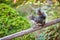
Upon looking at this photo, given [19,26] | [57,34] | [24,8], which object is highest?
[24,8]

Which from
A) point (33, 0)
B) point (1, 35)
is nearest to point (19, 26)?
point (1, 35)

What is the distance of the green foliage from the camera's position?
216 cm

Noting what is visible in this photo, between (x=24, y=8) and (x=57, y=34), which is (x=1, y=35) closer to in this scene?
(x=24, y=8)

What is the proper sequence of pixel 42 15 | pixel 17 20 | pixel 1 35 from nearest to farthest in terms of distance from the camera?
1. pixel 42 15
2. pixel 1 35
3. pixel 17 20

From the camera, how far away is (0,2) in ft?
7.95

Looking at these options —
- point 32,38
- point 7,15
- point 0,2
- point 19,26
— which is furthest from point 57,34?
point 0,2

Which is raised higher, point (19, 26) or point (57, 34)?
point (19, 26)

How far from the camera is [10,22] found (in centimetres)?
222

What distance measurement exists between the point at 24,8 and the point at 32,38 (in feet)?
1.32

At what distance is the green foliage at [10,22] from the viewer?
2.16m

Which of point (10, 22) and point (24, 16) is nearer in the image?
point (10, 22)

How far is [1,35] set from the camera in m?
2.13

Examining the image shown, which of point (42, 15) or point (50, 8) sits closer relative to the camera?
point (42, 15)

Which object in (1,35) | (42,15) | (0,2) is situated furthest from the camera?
(0,2)
